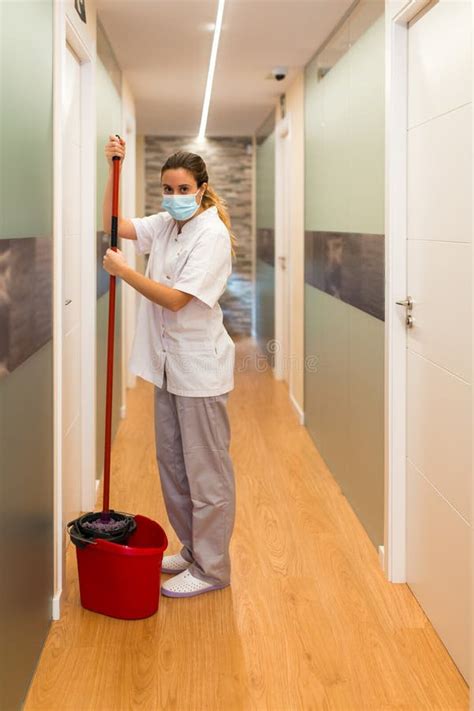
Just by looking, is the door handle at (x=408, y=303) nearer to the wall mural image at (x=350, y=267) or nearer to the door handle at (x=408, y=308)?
the door handle at (x=408, y=308)

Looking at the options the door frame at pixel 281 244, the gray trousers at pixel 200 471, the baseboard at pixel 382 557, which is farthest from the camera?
the door frame at pixel 281 244

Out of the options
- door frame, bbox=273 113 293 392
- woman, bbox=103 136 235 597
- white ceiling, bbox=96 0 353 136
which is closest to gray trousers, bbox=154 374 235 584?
woman, bbox=103 136 235 597

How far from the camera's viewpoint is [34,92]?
2.41 meters

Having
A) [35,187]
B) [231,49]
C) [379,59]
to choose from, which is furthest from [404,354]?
[231,49]

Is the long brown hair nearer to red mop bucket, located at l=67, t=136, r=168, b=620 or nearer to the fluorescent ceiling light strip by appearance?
red mop bucket, located at l=67, t=136, r=168, b=620

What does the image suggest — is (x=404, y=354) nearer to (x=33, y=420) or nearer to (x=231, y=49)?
(x=33, y=420)

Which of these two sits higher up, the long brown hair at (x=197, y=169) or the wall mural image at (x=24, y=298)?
the long brown hair at (x=197, y=169)

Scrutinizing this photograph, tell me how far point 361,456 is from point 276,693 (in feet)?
5.11

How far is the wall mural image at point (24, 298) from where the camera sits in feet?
6.63

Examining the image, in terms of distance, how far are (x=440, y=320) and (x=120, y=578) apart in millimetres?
1265

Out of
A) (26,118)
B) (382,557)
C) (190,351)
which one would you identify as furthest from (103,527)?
(26,118)

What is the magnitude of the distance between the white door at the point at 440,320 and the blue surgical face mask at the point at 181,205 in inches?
28.7

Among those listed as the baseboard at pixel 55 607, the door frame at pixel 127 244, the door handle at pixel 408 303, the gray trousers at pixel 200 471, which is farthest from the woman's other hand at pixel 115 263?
the door frame at pixel 127 244

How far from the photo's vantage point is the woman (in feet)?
9.59
